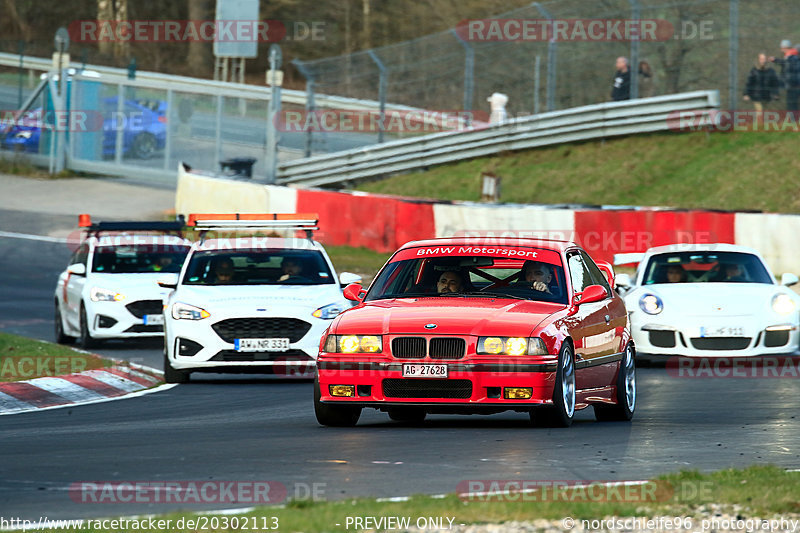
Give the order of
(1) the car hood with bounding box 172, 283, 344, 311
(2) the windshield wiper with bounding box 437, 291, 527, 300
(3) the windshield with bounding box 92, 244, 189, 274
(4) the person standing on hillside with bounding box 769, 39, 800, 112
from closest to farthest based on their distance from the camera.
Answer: (2) the windshield wiper with bounding box 437, 291, 527, 300 < (1) the car hood with bounding box 172, 283, 344, 311 < (3) the windshield with bounding box 92, 244, 189, 274 < (4) the person standing on hillside with bounding box 769, 39, 800, 112

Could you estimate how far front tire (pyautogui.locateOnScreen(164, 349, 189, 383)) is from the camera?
14846 millimetres

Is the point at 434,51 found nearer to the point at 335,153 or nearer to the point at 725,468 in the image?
the point at 335,153

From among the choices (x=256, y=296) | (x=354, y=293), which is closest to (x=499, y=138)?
(x=256, y=296)

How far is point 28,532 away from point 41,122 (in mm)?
35274

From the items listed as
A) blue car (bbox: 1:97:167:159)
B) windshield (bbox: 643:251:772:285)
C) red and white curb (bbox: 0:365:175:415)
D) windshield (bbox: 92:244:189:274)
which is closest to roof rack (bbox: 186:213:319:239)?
red and white curb (bbox: 0:365:175:415)

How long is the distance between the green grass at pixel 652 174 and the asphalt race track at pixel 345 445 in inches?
536

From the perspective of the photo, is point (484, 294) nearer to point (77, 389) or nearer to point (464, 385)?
point (464, 385)

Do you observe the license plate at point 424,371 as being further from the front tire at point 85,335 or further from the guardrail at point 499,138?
the guardrail at point 499,138

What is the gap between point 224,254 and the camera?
15.9 meters

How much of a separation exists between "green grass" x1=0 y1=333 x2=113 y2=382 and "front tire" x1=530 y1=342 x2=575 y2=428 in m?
5.28

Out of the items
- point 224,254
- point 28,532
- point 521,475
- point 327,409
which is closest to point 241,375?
point 224,254

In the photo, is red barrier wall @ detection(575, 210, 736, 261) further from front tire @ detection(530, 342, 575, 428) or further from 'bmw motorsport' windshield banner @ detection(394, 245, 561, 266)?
front tire @ detection(530, 342, 575, 428)

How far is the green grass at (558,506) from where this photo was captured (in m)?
6.51

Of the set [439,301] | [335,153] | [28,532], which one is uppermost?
[335,153]
